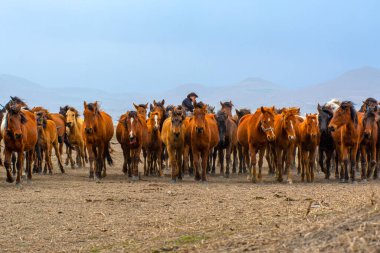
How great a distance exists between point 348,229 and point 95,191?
11.2 metres

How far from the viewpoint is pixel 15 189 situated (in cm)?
1922

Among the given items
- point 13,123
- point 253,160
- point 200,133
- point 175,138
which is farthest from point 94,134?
point 253,160

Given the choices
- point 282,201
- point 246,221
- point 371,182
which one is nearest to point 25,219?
point 246,221

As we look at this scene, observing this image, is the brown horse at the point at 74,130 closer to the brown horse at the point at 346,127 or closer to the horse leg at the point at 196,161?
the horse leg at the point at 196,161

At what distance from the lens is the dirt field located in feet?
29.1

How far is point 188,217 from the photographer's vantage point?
1334 cm

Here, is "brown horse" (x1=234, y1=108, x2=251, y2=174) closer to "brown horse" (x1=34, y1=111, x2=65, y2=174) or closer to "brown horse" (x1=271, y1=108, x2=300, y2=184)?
"brown horse" (x1=271, y1=108, x2=300, y2=184)

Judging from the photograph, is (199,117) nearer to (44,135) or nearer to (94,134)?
(94,134)


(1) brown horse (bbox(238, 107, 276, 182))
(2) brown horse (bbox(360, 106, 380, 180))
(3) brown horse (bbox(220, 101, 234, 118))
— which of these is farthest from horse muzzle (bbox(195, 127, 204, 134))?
(3) brown horse (bbox(220, 101, 234, 118))

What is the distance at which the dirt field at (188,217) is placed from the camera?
29.1 ft

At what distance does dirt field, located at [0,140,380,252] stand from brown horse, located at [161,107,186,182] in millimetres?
1141

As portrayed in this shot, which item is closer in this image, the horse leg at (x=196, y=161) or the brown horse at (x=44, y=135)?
the horse leg at (x=196, y=161)

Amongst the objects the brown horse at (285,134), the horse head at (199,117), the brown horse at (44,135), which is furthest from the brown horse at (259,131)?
the brown horse at (44,135)

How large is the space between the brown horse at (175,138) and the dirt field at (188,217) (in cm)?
114
